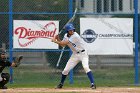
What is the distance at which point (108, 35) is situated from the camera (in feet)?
55.7

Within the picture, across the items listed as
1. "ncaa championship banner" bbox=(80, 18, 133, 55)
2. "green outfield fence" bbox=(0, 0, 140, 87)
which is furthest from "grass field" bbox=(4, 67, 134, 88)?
"ncaa championship banner" bbox=(80, 18, 133, 55)

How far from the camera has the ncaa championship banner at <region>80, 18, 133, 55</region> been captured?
55.4ft

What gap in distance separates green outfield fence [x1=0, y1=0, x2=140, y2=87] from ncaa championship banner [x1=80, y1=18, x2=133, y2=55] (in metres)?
0.18

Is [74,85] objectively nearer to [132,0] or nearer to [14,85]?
[14,85]

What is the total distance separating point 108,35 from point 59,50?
170cm

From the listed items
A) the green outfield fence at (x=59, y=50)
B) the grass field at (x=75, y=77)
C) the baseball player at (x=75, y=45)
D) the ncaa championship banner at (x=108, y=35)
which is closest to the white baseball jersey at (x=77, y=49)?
the baseball player at (x=75, y=45)

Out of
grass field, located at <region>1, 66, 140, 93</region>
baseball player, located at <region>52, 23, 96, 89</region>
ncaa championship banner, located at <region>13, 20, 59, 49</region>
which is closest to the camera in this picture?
baseball player, located at <region>52, 23, 96, 89</region>

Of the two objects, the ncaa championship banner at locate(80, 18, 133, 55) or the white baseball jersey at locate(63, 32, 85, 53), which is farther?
the ncaa championship banner at locate(80, 18, 133, 55)

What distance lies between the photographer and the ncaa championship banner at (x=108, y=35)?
16.9m

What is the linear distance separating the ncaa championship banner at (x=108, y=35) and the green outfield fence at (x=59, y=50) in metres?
0.18

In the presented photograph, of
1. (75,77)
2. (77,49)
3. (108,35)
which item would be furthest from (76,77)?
(77,49)

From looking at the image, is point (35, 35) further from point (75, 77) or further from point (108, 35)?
point (108, 35)

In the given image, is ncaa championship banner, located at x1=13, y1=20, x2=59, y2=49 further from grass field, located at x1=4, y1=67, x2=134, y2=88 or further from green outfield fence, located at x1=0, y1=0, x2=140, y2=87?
grass field, located at x1=4, y1=67, x2=134, y2=88

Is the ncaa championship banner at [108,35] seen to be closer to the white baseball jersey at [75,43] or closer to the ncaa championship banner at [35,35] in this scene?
the ncaa championship banner at [35,35]
